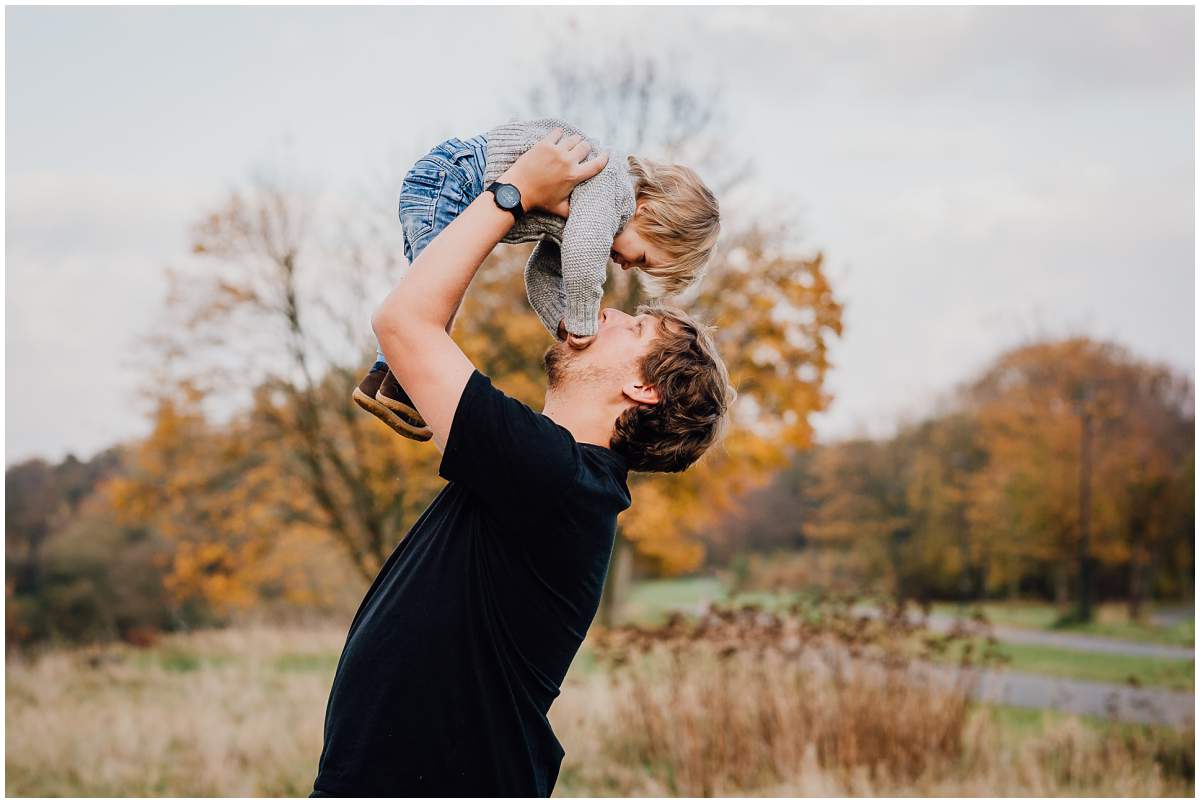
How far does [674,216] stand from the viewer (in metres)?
2.80

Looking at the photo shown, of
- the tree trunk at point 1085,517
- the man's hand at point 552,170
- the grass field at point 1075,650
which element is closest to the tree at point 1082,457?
the tree trunk at point 1085,517

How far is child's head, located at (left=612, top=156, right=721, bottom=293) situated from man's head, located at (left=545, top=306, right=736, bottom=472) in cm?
62

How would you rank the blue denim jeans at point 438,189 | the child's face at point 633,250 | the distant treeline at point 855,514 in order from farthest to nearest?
the distant treeline at point 855,514
the child's face at point 633,250
the blue denim jeans at point 438,189

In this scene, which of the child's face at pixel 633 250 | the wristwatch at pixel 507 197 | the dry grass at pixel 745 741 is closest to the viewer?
the wristwatch at pixel 507 197

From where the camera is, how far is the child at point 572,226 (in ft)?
7.50

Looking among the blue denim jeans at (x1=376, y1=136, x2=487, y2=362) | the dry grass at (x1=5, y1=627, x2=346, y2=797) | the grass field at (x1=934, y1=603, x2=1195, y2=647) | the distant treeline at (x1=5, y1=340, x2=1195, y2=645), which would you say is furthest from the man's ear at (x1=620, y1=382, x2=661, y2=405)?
the grass field at (x1=934, y1=603, x2=1195, y2=647)

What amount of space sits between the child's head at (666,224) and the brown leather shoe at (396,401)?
2.61 ft

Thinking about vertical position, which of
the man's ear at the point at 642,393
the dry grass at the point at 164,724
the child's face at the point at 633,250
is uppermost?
the child's face at the point at 633,250

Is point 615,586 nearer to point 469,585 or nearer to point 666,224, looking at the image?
Answer: point 666,224

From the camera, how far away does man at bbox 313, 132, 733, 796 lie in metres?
1.80

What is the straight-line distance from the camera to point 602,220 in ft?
7.91

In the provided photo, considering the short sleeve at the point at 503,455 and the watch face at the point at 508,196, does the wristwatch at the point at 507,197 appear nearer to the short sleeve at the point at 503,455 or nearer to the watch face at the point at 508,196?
the watch face at the point at 508,196

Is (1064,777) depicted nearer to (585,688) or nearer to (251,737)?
(585,688)

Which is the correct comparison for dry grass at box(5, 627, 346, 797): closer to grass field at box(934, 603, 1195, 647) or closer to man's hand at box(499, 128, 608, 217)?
man's hand at box(499, 128, 608, 217)
